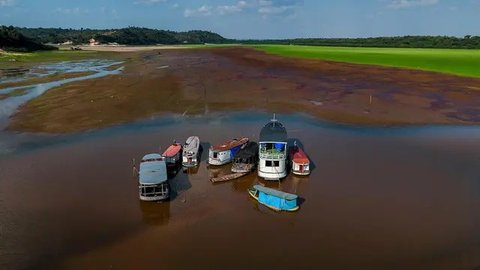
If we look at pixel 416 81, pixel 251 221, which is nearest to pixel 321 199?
pixel 251 221

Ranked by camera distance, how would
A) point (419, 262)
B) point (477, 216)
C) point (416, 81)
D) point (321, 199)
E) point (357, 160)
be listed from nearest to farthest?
1. point (419, 262)
2. point (477, 216)
3. point (321, 199)
4. point (357, 160)
5. point (416, 81)

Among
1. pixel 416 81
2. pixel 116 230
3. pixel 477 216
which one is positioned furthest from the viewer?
pixel 416 81

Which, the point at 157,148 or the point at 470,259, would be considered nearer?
the point at 470,259

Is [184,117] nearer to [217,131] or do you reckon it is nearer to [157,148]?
[217,131]

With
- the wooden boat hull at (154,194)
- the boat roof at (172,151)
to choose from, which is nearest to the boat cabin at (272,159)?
the boat roof at (172,151)

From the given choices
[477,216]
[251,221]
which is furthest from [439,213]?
[251,221]

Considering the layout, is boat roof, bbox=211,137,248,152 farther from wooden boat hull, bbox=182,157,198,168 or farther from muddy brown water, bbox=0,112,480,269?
wooden boat hull, bbox=182,157,198,168
